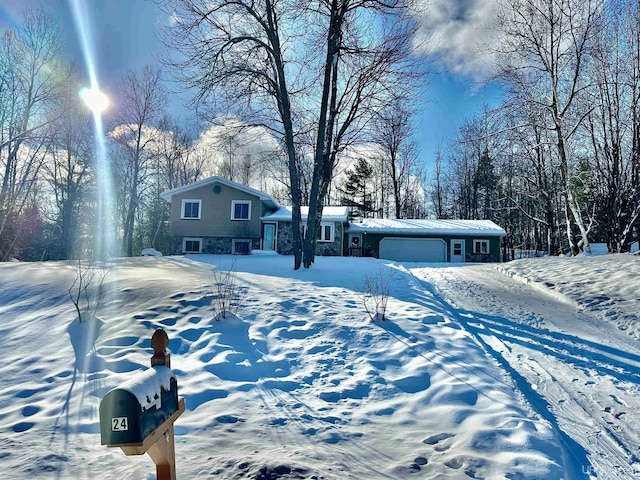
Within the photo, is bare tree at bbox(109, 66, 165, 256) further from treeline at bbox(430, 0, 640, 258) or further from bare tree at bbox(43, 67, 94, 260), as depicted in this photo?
treeline at bbox(430, 0, 640, 258)

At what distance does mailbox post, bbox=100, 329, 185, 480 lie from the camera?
1348 mm

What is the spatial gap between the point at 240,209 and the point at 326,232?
5641 mm

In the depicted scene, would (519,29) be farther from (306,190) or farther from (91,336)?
(91,336)

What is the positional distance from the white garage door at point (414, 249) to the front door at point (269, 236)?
23.8 feet

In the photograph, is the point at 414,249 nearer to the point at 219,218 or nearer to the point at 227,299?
the point at 219,218

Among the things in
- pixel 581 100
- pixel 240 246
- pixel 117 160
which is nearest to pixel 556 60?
pixel 581 100

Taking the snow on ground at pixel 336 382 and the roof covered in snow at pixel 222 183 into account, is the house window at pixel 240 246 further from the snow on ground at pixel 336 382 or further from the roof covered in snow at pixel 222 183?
the snow on ground at pixel 336 382

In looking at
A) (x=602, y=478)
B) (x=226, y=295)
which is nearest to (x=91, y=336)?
(x=226, y=295)

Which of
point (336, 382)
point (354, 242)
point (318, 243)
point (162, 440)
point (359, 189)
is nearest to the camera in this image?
point (162, 440)

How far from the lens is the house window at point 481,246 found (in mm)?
24359

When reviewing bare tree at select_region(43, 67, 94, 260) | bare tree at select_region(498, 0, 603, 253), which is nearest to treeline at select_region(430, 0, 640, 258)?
bare tree at select_region(498, 0, 603, 253)

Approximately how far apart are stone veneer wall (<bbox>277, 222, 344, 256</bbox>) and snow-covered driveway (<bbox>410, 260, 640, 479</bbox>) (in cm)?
1517

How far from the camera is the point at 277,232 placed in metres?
23.4

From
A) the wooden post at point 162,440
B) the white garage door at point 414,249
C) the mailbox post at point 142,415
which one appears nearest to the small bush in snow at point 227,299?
the wooden post at point 162,440
